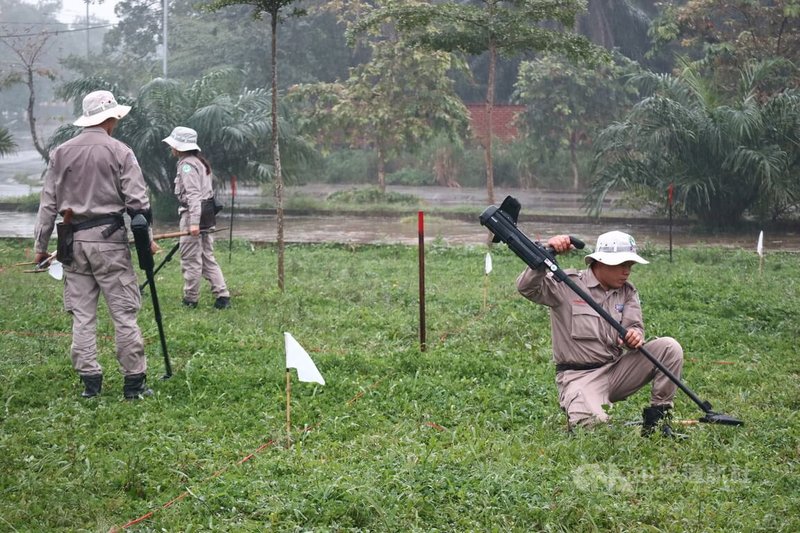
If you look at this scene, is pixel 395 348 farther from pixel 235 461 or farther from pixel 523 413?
pixel 235 461

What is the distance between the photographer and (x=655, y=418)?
570 cm

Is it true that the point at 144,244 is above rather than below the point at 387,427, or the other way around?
above

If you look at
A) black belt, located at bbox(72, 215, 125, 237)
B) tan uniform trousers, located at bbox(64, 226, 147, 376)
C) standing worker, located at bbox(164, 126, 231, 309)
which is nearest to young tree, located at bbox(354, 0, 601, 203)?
A: standing worker, located at bbox(164, 126, 231, 309)

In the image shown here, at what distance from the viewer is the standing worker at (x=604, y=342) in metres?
5.67

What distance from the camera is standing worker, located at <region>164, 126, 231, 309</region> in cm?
1003

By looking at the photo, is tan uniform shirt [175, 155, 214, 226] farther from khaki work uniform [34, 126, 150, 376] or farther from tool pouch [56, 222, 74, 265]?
tool pouch [56, 222, 74, 265]

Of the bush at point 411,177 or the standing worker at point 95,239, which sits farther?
the bush at point 411,177

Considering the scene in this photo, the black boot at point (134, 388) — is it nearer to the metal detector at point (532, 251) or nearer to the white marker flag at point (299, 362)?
the white marker flag at point (299, 362)

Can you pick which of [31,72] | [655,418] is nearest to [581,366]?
[655,418]

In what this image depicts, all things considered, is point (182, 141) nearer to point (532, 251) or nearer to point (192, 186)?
point (192, 186)

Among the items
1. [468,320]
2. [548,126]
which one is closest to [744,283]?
[468,320]

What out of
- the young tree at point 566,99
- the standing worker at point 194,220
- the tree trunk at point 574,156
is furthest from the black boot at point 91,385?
the tree trunk at point 574,156

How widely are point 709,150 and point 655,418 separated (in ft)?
38.2

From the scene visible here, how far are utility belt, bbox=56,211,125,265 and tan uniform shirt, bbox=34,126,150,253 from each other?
37 mm
